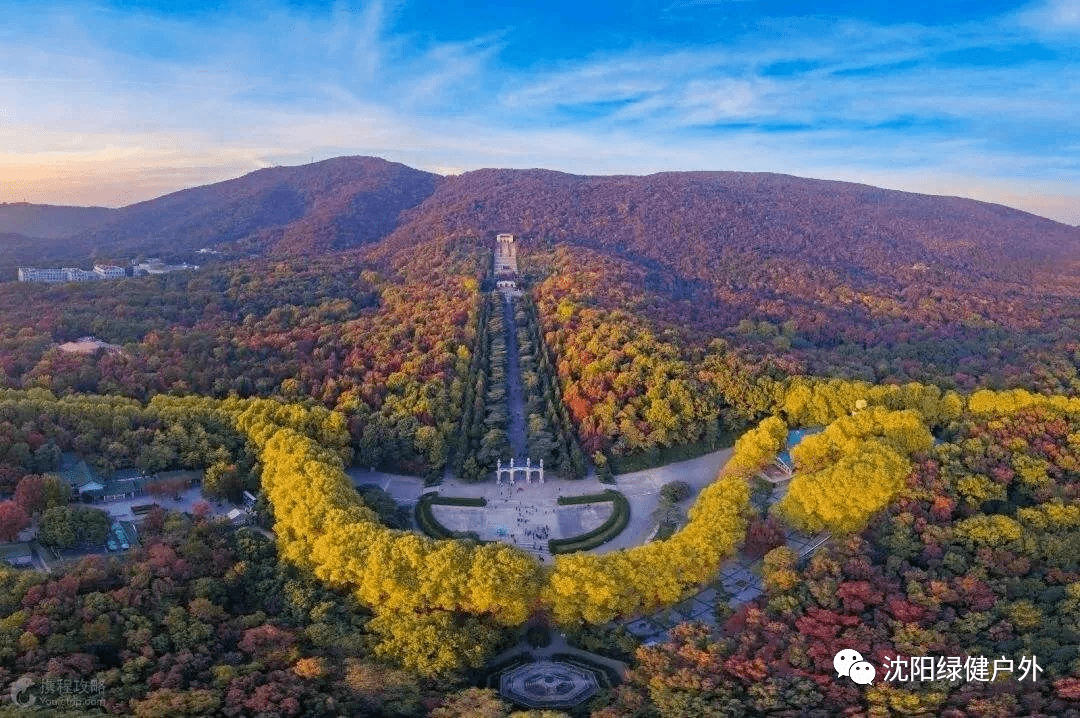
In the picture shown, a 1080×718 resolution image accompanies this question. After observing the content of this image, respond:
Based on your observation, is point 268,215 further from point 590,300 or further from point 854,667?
point 854,667

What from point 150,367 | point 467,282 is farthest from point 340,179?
point 150,367

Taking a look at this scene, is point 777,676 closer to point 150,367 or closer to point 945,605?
point 945,605

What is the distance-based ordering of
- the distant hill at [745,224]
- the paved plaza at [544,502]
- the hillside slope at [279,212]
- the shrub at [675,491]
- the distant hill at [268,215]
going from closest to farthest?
the paved plaza at [544,502]
the shrub at [675,491]
the distant hill at [745,224]
the distant hill at [268,215]
the hillside slope at [279,212]

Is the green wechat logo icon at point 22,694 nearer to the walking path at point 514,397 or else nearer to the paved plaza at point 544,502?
the paved plaza at point 544,502

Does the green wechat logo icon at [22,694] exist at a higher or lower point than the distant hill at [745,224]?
lower

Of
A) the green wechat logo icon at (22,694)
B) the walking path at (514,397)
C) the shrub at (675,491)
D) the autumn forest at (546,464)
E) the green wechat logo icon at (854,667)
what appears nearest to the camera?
the green wechat logo icon at (22,694)

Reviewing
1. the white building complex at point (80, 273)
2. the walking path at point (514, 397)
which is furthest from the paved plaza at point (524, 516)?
the white building complex at point (80, 273)

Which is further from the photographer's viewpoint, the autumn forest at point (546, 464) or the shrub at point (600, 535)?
the shrub at point (600, 535)

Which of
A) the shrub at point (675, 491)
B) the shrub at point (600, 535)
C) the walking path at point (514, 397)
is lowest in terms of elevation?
the shrub at point (600, 535)

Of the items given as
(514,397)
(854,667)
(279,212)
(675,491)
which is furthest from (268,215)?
(854,667)
